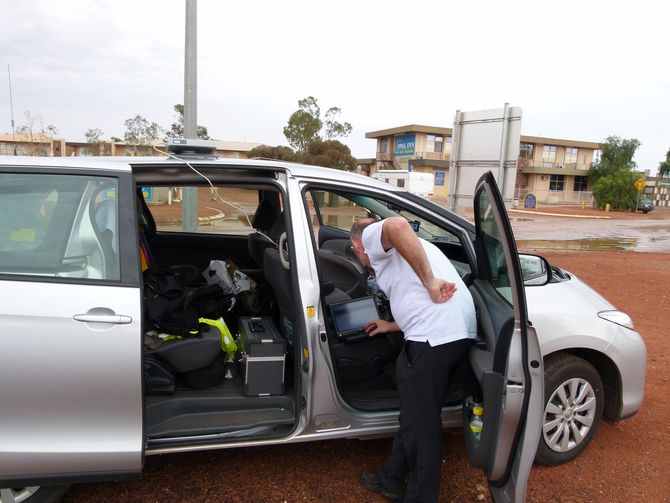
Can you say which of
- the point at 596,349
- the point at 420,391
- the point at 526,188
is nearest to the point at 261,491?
the point at 420,391

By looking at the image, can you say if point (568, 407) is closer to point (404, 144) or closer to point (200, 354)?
point (200, 354)

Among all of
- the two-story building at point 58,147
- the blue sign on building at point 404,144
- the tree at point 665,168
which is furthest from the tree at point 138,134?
the tree at point 665,168

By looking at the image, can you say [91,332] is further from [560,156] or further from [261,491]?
[560,156]

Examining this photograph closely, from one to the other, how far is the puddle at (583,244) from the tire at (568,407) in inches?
460

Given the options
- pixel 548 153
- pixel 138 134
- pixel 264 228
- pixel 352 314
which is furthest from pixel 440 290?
pixel 548 153

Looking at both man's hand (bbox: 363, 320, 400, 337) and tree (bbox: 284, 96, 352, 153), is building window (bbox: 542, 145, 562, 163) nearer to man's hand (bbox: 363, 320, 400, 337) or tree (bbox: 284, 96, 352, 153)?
tree (bbox: 284, 96, 352, 153)

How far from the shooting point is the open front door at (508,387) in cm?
219

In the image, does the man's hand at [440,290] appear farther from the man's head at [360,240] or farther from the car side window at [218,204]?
the car side window at [218,204]

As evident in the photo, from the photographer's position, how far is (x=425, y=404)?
2475mm

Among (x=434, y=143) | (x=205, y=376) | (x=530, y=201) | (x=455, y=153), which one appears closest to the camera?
(x=205, y=376)

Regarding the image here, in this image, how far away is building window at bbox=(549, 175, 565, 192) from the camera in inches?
2152

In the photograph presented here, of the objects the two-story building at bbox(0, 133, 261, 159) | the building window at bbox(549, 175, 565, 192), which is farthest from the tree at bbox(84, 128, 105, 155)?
the building window at bbox(549, 175, 565, 192)

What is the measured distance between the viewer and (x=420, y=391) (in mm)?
2473

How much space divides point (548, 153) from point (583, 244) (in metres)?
44.1
